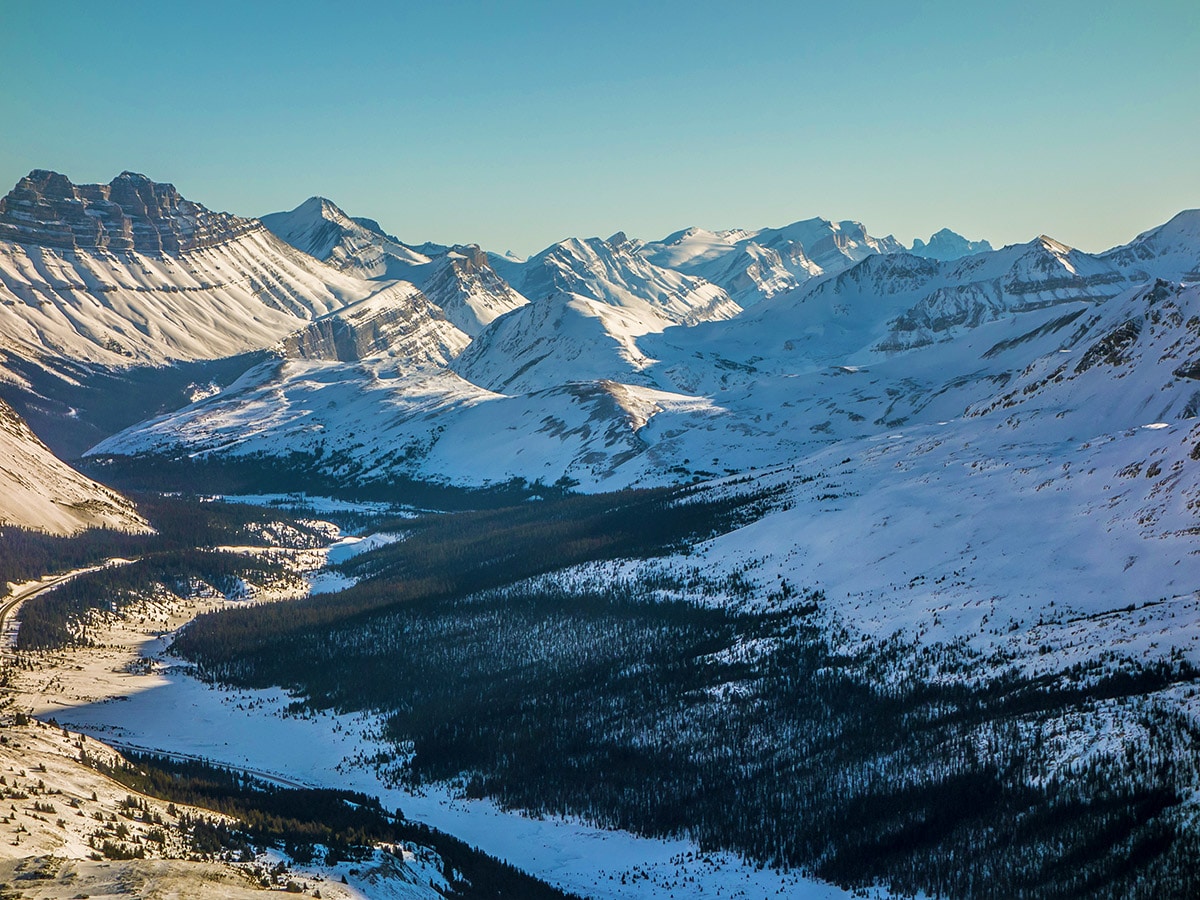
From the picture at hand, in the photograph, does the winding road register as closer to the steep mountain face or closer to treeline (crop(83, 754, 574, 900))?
treeline (crop(83, 754, 574, 900))

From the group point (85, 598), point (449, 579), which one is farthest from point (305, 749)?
point (85, 598)

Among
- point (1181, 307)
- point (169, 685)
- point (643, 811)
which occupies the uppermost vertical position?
point (1181, 307)

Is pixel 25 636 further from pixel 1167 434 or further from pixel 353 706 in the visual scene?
pixel 1167 434

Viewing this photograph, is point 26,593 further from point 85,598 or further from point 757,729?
point 757,729

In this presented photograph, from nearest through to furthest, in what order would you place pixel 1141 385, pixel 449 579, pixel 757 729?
pixel 757 729
pixel 1141 385
pixel 449 579

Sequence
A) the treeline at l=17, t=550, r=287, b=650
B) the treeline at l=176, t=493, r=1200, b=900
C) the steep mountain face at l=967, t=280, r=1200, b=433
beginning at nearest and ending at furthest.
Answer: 1. the treeline at l=176, t=493, r=1200, b=900
2. the treeline at l=17, t=550, r=287, b=650
3. the steep mountain face at l=967, t=280, r=1200, b=433

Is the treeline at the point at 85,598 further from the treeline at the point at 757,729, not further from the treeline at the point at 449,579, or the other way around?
the treeline at the point at 757,729

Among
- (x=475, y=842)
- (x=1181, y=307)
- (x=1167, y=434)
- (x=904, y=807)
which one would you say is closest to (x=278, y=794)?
(x=475, y=842)

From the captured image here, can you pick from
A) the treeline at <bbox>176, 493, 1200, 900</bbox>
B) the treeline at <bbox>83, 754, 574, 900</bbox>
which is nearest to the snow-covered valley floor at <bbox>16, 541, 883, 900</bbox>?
the treeline at <bbox>176, 493, 1200, 900</bbox>

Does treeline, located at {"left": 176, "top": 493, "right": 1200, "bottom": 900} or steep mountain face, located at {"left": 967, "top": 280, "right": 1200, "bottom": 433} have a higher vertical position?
steep mountain face, located at {"left": 967, "top": 280, "right": 1200, "bottom": 433}
